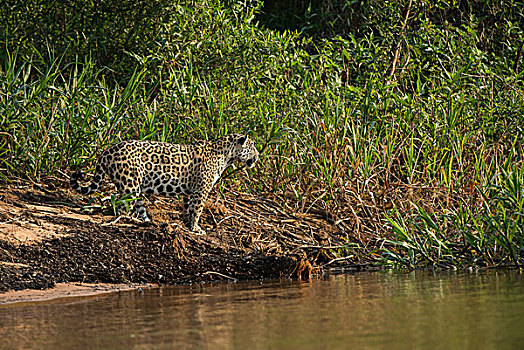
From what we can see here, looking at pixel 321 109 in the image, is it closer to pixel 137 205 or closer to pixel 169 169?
pixel 169 169

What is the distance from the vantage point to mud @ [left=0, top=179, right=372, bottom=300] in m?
6.80

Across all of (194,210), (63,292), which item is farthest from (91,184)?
(63,292)

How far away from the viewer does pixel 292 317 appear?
14.7ft

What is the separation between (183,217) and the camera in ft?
27.6

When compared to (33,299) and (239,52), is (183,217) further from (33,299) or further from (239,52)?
(239,52)

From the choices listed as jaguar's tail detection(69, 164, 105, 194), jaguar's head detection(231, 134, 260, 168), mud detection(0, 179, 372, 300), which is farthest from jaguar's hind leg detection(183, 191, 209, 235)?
jaguar's tail detection(69, 164, 105, 194)

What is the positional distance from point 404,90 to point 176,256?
20.7 feet

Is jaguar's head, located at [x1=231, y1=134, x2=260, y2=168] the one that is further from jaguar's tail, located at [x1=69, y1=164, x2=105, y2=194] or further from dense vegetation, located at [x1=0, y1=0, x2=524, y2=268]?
jaguar's tail, located at [x1=69, y1=164, x2=105, y2=194]

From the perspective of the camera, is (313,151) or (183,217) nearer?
(183,217)

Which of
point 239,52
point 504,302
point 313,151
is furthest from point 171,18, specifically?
point 504,302

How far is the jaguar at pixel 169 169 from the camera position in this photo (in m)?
7.98

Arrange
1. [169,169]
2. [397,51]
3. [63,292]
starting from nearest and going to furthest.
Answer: [63,292]
[169,169]
[397,51]

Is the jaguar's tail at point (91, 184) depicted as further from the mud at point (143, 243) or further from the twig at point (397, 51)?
the twig at point (397, 51)

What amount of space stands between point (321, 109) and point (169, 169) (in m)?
2.84
